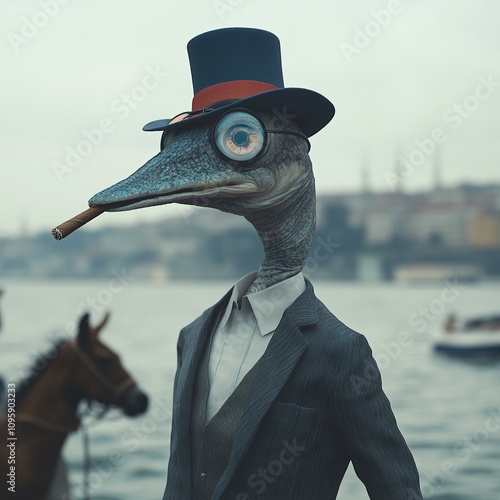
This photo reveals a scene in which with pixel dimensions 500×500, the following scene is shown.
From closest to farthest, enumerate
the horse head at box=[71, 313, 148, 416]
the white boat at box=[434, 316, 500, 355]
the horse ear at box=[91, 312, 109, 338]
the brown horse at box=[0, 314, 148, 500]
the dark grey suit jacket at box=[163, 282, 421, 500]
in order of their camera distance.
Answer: the dark grey suit jacket at box=[163, 282, 421, 500], the brown horse at box=[0, 314, 148, 500], the horse head at box=[71, 313, 148, 416], the horse ear at box=[91, 312, 109, 338], the white boat at box=[434, 316, 500, 355]

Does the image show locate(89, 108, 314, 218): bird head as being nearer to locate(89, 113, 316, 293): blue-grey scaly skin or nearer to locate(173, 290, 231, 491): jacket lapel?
locate(89, 113, 316, 293): blue-grey scaly skin

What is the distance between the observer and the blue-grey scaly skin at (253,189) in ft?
6.55

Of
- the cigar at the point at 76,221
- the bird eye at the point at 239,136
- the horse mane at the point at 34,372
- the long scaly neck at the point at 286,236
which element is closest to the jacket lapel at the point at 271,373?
the long scaly neck at the point at 286,236

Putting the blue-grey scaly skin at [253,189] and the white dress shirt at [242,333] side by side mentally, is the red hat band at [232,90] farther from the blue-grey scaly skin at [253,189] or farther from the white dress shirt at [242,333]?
the white dress shirt at [242,333]

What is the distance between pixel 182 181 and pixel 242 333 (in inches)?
16.9

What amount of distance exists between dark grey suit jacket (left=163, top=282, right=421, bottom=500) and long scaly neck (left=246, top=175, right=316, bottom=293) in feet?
0.67

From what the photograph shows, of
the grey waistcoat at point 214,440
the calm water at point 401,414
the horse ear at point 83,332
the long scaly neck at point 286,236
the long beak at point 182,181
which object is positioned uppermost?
the long beak at point 182,181

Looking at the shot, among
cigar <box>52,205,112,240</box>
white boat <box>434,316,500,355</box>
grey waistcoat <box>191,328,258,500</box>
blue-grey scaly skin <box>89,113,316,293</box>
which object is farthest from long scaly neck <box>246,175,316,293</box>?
white boat <box>434,316,500,355</box>

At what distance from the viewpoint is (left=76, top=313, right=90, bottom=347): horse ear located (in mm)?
5027

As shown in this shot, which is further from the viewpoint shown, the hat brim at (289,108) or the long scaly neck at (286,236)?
the long scaly neck at (286,236)

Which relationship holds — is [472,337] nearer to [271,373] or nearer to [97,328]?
[97,328]

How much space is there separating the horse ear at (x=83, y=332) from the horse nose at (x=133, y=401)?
0.52 meters

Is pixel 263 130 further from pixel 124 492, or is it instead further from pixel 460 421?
pixel 460 421

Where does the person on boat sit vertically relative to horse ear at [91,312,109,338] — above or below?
above
